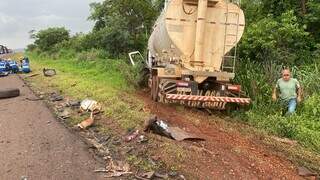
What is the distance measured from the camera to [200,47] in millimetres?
13375

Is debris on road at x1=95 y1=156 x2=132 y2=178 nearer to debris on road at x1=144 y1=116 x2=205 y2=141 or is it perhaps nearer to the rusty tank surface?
debris on road at x1=144 y1=116 x2=205 y2=141

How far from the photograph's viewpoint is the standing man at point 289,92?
13156 mm

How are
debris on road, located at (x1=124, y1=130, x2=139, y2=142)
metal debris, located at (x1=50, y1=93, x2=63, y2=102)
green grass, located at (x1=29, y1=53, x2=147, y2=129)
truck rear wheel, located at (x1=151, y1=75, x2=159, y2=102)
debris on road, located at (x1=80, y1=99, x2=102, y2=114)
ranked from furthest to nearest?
metal debris, located at (x1=50, y1=93, x2=63, y2=102), truck rear wheel, located at (x1=151, y1=75, x2=159, y2=102), debris on road, located at (x1=80, y1=99, x2=102, y2=114), green grass, located at (x1=29, y1=53, x2=147, y2=129), debris on road, located at (x1=124, y1=130, x2=139, y2=142)

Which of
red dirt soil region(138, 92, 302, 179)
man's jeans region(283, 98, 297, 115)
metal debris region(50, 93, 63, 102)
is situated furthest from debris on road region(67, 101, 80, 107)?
man's jeans region(283, 98, 297, 115)

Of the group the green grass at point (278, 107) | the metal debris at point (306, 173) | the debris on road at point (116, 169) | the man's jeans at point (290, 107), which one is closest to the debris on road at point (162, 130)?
the debris on road at point (116, 169)

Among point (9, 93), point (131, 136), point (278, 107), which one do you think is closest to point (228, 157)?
point (131, 136)

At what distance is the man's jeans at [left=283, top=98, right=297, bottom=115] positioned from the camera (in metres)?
13.0

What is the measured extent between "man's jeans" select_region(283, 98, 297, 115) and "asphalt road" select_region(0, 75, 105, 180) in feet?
18.9

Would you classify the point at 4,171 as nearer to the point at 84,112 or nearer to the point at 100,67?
the point at 84,112

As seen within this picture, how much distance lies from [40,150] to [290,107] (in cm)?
691

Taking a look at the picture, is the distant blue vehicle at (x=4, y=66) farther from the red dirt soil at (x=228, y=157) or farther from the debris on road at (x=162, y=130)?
the debris on road at (x=162, y=130)

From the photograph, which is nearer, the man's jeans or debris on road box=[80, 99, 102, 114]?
debris on road box=[80, 99, 102, 114]

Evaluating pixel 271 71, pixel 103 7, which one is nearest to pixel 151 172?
pixel 271 71

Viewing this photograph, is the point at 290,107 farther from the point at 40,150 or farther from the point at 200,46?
the point at 40,150
